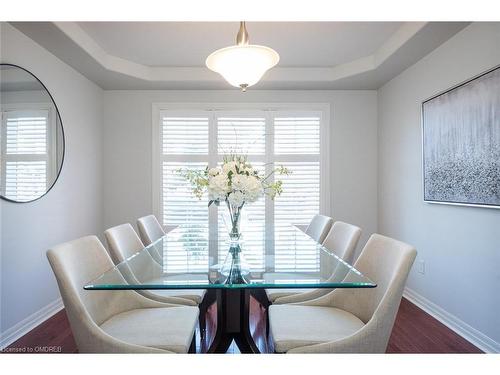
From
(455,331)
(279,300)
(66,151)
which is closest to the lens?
(279,300)

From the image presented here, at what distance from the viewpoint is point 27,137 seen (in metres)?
2.59

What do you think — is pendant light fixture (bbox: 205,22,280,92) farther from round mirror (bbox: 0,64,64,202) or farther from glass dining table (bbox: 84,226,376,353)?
round mirror (bbox: 0,64,64,202)

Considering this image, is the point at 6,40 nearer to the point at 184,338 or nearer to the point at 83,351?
the point at 83,351

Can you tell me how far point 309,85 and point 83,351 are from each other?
11.4ft

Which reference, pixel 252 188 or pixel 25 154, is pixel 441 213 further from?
Answer: pixel 25 154

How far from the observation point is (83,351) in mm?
1335

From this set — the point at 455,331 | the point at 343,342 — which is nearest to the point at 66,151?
the point at 343,342

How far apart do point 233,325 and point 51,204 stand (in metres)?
2.17

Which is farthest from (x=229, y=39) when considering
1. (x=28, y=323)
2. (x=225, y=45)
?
(x=28, y=323)

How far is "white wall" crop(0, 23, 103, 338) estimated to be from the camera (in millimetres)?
2459

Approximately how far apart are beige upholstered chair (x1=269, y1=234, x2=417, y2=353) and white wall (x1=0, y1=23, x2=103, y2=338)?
6.81 feet

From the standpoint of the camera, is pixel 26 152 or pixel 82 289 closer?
pixel 82 289

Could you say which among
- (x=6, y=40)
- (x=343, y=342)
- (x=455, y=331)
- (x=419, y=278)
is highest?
(x=6, y=40)

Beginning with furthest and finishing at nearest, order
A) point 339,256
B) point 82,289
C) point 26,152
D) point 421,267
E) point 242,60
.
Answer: point 421,267 < point 26,152 < point 339,256 < point 242,60 < point 82,289
